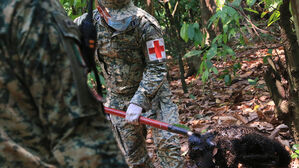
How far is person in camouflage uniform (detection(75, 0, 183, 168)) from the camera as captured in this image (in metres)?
2.71

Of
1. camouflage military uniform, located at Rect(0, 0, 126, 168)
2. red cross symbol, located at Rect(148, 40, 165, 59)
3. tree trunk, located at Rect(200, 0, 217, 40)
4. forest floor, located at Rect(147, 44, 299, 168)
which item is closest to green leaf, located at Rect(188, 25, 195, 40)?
forest floor, located at Rect(147, 44, 299, 168)

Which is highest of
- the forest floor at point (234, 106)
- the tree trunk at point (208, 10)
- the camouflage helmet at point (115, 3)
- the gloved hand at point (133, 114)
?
the tree trunk at point (208, 10)

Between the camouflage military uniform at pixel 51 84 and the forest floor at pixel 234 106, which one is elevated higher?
the camouflage military uniform at pixel 51 84

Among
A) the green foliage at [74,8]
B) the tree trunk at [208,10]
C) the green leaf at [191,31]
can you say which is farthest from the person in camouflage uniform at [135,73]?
the tree trunk at [208,10]

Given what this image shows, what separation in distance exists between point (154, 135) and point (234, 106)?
2151mm

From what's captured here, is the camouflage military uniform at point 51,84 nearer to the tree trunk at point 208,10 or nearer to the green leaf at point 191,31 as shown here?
the green leaf at point 191,31

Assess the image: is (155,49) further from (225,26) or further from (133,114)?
(225,26)

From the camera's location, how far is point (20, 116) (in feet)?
3.77

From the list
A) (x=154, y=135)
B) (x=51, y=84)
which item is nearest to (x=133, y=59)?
(x=154, y=135)

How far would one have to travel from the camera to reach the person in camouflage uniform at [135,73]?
2.71 m

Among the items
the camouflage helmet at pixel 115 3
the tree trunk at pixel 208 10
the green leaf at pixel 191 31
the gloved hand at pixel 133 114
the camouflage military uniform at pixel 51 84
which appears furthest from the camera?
the tree trunk at pixel 208 10

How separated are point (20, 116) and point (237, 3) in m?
2.12

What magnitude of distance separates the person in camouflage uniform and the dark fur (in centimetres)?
27

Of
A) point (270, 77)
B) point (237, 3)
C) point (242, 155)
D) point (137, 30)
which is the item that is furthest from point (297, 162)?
point (137, 30)
